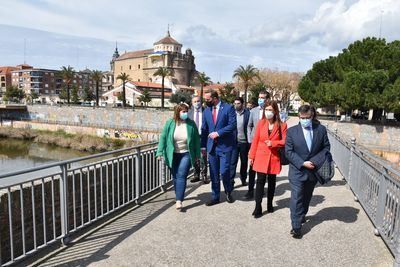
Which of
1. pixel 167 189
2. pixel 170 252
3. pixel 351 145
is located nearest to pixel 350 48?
pixel 351 145

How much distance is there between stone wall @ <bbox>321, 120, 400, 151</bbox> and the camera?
32.5 m

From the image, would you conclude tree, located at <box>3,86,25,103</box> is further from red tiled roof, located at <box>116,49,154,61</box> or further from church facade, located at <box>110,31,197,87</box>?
red tiled roof, located at <box>116,49,154,61</box>

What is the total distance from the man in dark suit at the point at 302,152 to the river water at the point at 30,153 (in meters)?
38.9

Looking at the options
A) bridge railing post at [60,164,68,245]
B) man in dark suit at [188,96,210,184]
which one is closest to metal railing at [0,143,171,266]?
bridge railing post at [60,164,68,245]

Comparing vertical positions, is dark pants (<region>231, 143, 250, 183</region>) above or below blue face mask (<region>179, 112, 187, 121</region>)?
below

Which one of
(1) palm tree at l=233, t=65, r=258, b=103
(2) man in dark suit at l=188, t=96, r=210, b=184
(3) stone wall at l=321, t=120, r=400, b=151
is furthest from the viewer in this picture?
(1) palm tree at l=233, t=65, r=258, b=103

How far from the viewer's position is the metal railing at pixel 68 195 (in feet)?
13.0

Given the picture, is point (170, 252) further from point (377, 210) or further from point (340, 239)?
point (377, 210)

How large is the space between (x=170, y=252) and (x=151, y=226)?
90cm

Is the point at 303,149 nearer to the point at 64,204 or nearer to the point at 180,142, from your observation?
the point at 180,142

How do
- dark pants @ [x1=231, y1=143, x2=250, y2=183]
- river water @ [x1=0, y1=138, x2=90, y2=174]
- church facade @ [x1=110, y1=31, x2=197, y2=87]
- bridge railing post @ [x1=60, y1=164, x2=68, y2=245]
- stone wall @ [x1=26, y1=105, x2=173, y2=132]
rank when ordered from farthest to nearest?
church facade @ [x1=110, y1=31, x2=197, y2=87]
stone wall @ [x1=26, y1=105, x2=173, y2=132]
river water @ [x1=0, y1=138, x2=90, y2=174]
dark pants @ [x1=231, y1=143, x2=250, y2=183]
bridge railing post @ [x1=60, y1=164, x2=68, y2=245]

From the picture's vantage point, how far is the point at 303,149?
4.41m

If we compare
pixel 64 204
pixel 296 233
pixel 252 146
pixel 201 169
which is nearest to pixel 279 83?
pixel 201 169

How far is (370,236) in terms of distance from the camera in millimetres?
4539
